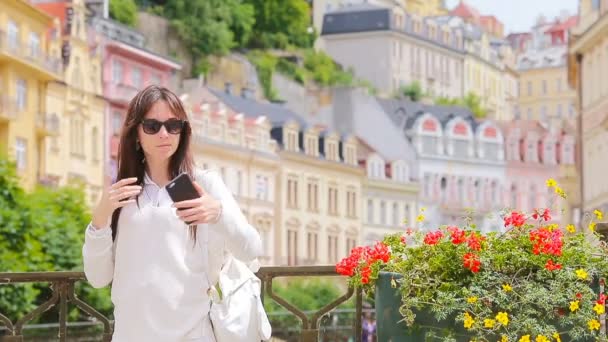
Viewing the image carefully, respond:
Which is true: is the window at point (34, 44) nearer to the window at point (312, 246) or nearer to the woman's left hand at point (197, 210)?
the window at point (312, 246)

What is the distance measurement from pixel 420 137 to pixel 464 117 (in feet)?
31.2

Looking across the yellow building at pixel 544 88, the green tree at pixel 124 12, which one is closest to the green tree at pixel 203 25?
the green tree at pixel 124 12

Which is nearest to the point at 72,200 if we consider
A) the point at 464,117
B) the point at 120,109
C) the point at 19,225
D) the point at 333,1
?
the point at 19,225

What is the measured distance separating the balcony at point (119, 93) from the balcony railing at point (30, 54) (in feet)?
15.9

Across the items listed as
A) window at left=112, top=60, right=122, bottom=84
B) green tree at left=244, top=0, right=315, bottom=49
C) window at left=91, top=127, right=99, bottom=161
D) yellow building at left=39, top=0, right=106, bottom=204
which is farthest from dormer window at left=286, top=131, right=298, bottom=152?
green tree at left=244, top=0, right=315, bottom=49

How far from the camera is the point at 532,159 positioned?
122938 mm

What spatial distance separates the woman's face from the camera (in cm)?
692

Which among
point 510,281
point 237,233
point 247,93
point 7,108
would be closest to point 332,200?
point 247,93

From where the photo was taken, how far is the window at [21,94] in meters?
69.1

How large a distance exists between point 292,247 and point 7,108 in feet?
91.8

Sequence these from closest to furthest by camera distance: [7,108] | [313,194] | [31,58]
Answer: [7,108]
[31,58]
[313,194]

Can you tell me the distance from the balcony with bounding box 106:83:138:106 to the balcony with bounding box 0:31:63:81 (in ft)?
15.0

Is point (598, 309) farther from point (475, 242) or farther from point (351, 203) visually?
point (351, 203)

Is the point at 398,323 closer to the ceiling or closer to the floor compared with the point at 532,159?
closer to the floor
